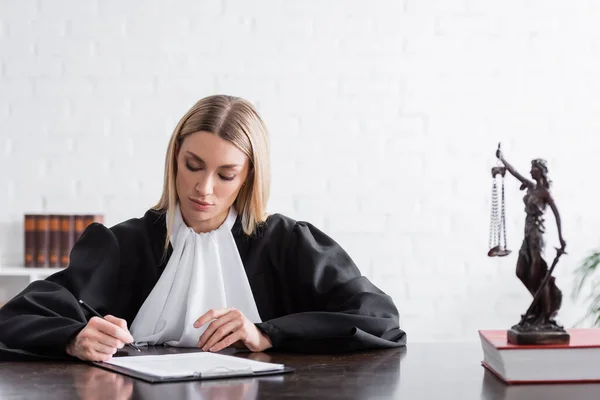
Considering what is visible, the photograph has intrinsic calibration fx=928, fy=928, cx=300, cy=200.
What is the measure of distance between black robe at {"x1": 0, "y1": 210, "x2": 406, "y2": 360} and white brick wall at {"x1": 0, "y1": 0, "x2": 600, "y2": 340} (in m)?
2.00

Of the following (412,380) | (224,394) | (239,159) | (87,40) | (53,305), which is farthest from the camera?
(87,40)

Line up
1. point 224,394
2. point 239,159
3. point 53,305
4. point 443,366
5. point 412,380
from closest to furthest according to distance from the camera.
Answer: point 224,394, point 412,380, point 443,366, point 53,305, point 239,159

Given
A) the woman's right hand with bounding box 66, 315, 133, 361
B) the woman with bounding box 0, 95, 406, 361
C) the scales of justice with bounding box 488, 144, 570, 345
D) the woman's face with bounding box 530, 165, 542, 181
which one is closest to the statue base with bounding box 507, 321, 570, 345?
the scales of justice with bounding box 488, 144, 570, 345

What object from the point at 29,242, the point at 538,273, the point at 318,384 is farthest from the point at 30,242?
the point at 538,273

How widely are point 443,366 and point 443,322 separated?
8.95 ft

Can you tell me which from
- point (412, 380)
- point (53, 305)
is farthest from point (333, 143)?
point (412, 380)

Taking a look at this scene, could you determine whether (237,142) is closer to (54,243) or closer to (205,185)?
(205,185)

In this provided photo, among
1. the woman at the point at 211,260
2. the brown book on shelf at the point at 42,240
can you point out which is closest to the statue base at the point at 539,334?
the woman at the point at 211,260

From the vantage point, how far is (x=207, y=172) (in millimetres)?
2199

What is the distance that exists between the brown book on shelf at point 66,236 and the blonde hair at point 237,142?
1.87 m

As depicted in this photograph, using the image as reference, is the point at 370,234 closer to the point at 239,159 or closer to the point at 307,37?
the point at 307,37

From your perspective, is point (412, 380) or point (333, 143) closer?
point (412, 380)

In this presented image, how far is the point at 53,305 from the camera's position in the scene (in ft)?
6.70

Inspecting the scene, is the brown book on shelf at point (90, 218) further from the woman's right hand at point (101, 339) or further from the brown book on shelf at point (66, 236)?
the woman's right hand at point (101, 339)
